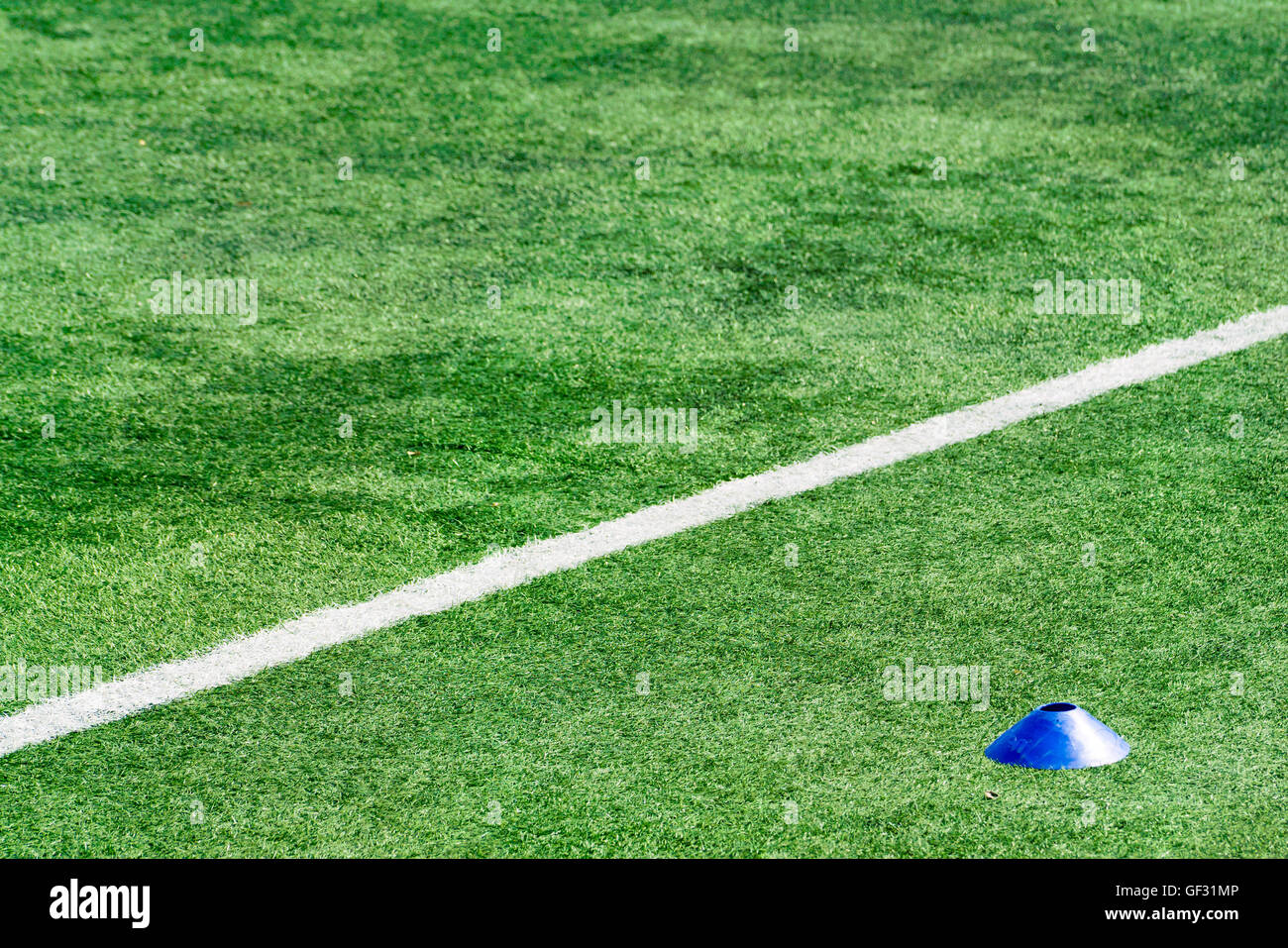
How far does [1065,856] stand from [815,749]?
2.28ft

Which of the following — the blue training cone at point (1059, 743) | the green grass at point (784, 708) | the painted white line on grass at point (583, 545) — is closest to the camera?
the green grass at point (784, 708)

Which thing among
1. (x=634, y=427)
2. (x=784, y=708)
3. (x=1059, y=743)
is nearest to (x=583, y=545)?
(x=634, y=427)

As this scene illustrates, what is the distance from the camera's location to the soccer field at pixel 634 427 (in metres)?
4.11

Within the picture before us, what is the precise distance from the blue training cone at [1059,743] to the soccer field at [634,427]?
44mm

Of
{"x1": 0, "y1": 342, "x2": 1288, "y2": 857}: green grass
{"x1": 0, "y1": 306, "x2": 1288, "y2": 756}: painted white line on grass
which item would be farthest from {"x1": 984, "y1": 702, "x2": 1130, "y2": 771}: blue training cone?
{"x1": 0, "y1": 306, "x2": 1288, "y2": 756}: painted white line on grass

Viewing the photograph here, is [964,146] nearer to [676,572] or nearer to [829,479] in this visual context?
[829,479]

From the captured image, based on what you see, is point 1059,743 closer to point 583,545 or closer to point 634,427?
point 583,545

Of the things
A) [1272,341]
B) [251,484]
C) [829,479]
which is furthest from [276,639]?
[1272,341]

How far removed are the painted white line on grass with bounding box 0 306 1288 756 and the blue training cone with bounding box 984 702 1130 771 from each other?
1.52 m

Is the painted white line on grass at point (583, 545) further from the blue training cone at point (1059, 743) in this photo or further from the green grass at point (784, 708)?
the blue training cone at point (1059, 743)

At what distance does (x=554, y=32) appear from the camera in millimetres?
10602

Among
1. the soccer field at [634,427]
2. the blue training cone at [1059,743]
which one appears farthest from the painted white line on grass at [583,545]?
the blue training cone at [1059,743]

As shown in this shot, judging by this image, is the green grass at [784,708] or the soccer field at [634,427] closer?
the green grass at [784,708]

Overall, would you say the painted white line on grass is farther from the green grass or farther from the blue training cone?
the blue training cone
